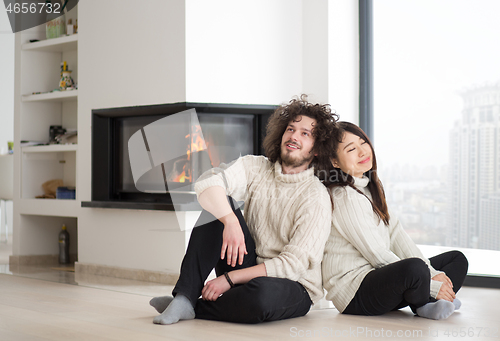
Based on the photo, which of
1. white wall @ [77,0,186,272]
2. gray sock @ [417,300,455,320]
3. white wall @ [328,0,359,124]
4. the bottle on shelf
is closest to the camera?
gray sock @ [417,300,455,320]

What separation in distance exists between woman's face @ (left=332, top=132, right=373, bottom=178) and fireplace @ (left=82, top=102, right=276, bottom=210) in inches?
46.1

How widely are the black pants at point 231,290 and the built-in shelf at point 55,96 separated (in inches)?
85.9

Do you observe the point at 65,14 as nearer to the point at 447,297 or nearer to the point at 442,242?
the point at 442,242

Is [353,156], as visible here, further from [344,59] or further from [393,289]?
[344,59]

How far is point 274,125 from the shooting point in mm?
2342

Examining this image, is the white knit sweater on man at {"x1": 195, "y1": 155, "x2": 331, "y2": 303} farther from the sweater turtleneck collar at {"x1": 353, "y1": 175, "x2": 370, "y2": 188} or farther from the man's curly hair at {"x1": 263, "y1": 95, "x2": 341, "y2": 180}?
the sweater turtleneck collar at {"x1": 353, "y1": 175, "x2": 370, "y2": 188}

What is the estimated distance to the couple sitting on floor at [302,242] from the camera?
2.00 m

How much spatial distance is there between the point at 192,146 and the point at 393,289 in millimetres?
1644

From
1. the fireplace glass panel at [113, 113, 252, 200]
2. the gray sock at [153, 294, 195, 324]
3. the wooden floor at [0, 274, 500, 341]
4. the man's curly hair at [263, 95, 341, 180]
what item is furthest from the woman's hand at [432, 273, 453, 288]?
the fireplace glass panel at [113, 113, 252, 200]

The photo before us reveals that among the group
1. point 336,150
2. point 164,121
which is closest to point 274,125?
point 336,150

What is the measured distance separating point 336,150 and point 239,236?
1.93ft

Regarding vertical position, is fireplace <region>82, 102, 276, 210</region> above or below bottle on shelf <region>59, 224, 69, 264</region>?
above

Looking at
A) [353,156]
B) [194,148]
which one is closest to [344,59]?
[194,148]

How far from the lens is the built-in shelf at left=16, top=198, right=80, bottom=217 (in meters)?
3.84
